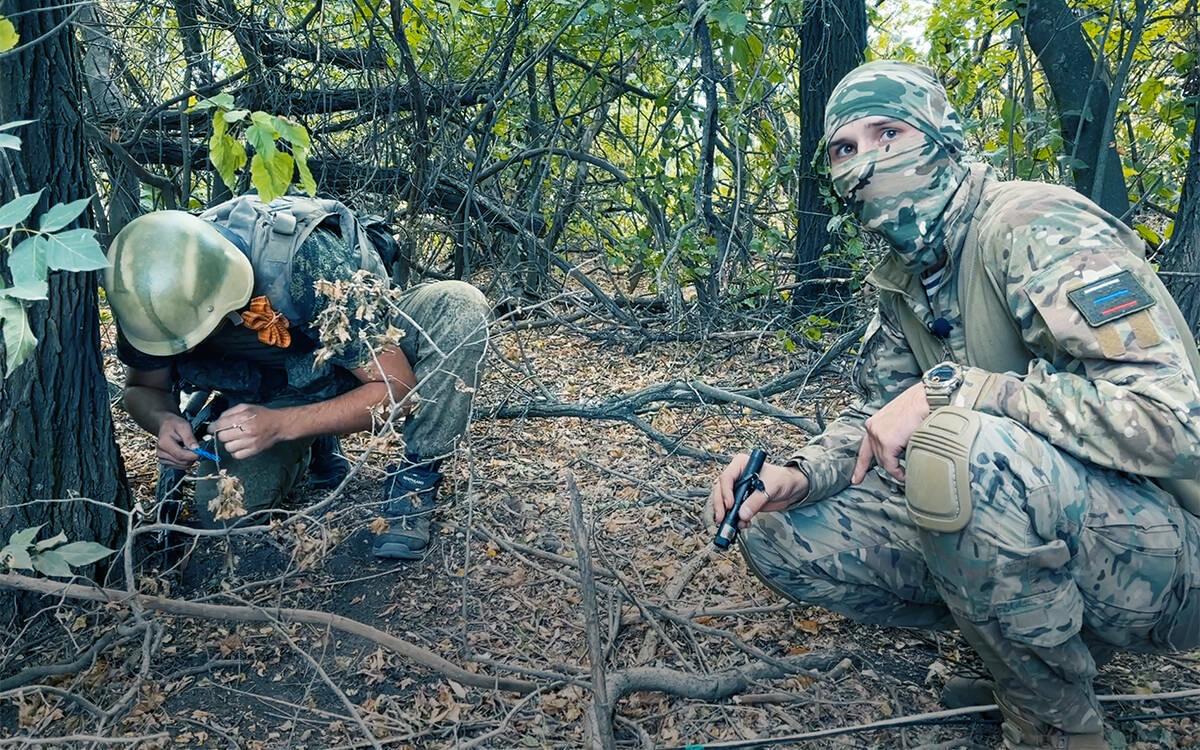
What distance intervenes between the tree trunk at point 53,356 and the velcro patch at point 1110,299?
2.22 m

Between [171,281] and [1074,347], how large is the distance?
6.51ft

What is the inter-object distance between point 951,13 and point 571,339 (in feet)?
8.30

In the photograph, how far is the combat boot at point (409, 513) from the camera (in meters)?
2.77

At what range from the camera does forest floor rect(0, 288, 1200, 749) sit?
6.84ft

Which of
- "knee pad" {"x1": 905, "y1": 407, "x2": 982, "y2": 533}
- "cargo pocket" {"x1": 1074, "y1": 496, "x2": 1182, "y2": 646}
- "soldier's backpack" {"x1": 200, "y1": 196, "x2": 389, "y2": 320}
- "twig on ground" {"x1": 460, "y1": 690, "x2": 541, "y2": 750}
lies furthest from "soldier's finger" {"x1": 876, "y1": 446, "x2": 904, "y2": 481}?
"soldier's backpack" {"x1": 200, "y1": 196, "x2": 389, "y2": 320}

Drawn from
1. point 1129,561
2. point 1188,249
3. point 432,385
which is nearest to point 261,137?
point 432,385

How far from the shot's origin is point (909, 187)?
6.64 ft

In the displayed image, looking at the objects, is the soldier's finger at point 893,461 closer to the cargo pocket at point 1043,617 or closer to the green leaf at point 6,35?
the cargo pocket at point 1043,617

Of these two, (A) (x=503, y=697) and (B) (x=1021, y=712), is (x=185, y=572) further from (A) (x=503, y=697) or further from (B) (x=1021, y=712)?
(B) (x=1021, y=712)

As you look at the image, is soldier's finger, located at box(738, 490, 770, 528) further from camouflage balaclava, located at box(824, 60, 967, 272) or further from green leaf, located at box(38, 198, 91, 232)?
green leaf, located at box(38, 198, 91, 232)

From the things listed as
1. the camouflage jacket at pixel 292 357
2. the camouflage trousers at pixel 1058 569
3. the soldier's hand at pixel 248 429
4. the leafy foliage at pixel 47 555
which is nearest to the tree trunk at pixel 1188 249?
the camouflage trousers at pixel 1058 569

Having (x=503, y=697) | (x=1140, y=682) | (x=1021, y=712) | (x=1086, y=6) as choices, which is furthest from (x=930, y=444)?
(x=1086, y=6)

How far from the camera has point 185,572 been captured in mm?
2709

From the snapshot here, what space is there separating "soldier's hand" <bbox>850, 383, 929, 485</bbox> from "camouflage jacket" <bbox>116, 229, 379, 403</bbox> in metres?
1.34
